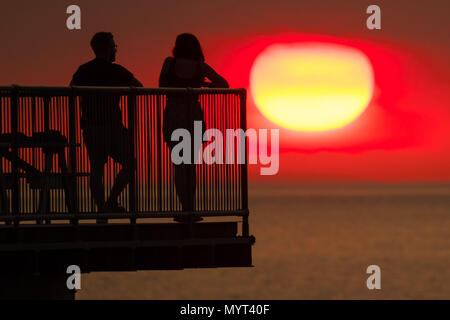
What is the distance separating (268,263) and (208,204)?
603ft

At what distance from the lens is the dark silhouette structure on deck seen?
15734 millimetres

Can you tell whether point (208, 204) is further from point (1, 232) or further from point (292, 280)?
point (292, 280)

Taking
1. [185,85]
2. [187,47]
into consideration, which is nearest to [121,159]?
[185,85]

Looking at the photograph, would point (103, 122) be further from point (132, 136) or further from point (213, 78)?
point (213, 78)

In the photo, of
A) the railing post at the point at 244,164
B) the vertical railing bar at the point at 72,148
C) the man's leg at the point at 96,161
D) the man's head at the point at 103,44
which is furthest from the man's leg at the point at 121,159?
the railing post at the point at 244,164

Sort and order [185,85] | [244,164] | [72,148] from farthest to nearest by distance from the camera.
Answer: [185,85]
[244,164]
[72,148]

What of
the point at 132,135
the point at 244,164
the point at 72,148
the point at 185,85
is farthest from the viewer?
the point at 185,85

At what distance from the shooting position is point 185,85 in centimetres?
1616

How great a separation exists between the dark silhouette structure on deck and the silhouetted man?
0.07 m

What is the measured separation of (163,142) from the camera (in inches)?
625

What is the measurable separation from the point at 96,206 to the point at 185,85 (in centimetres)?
208

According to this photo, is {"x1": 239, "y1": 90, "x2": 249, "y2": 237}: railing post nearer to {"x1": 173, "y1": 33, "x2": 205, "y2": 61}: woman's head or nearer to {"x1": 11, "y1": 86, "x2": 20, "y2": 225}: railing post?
{"x1": 173, "y1": 33, "x2": 205, "y2": 61}: woman's head

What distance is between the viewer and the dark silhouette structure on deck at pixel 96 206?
15.7 meters
